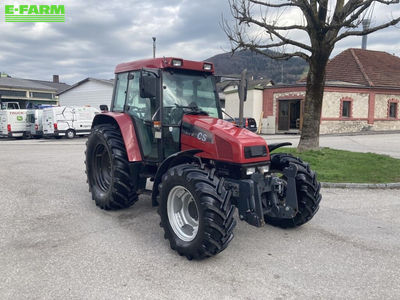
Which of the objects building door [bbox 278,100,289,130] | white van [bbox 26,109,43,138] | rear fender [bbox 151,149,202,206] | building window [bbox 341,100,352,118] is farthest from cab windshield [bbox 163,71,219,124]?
building window [bbox 341,100,352,118]

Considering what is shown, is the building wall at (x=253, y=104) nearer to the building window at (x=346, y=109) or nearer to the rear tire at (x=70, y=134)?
the building window at (x=346, y=109)

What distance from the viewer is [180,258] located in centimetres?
409

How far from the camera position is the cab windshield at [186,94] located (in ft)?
16.4

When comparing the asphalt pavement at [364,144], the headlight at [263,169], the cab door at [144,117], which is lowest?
the asphalt pavement at [364,144]

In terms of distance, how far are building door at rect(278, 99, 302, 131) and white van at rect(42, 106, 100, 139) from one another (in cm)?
1459

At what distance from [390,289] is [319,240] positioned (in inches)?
51.8

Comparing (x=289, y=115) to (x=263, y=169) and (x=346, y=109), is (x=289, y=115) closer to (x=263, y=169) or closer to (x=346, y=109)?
(x=346, y=109)

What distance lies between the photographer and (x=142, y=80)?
4504 millimetres

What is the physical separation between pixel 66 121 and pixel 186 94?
65.6 ft

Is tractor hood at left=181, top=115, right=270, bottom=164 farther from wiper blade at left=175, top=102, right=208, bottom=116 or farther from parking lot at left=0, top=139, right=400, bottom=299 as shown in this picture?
parking lot at left=0, top=139, right=400, bottom=299

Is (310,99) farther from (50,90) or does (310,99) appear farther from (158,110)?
(50,90)

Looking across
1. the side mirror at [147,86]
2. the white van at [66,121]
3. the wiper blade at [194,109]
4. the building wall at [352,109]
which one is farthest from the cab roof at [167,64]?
the building wall at [352,109]

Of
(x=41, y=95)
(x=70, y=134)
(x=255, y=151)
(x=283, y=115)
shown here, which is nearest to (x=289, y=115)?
(x=283, y=115)

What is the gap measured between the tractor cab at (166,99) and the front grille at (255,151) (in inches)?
47.0
